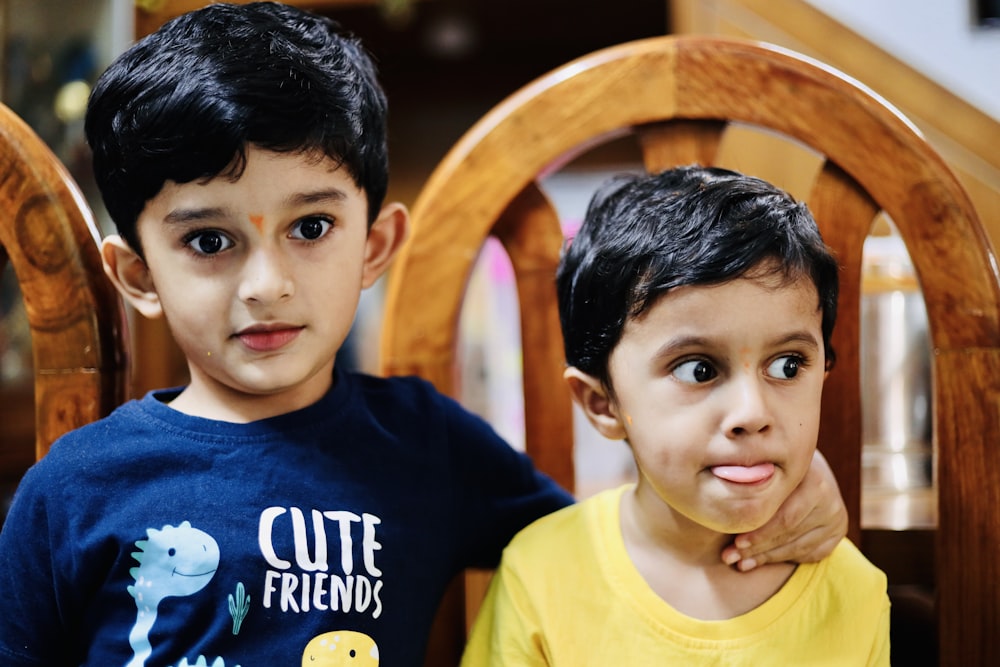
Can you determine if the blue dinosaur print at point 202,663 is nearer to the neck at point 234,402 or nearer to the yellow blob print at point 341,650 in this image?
the yellow blob print at point 341,650

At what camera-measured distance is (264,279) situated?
0.69 m

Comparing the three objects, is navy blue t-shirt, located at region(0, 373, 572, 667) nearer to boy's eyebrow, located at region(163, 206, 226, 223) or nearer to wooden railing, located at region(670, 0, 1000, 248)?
boy's eyebrow, located at region(163, 206, 226, 223)

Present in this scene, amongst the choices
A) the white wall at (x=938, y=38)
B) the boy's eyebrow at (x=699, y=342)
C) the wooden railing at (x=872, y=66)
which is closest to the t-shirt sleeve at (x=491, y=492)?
the boy's eyebrow at (x=699, y=342)

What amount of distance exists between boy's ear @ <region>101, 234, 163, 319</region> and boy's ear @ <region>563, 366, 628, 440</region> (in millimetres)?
351

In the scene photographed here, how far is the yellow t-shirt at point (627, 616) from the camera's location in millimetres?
702

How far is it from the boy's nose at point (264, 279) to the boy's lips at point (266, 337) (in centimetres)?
3

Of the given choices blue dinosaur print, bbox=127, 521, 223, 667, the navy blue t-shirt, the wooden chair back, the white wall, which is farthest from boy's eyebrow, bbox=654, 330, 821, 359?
the white wall

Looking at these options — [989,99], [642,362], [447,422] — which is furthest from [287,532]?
[989,99]

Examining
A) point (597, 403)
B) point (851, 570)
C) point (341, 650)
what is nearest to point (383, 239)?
point (597, 403)

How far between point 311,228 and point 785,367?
0.38 meters

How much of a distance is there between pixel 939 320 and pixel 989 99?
71cm

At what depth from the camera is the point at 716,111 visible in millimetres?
813

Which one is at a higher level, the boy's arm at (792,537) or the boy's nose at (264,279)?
the boy's nose at (264,279)

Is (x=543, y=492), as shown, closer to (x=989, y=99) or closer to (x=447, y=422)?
(x=447, y=422)
